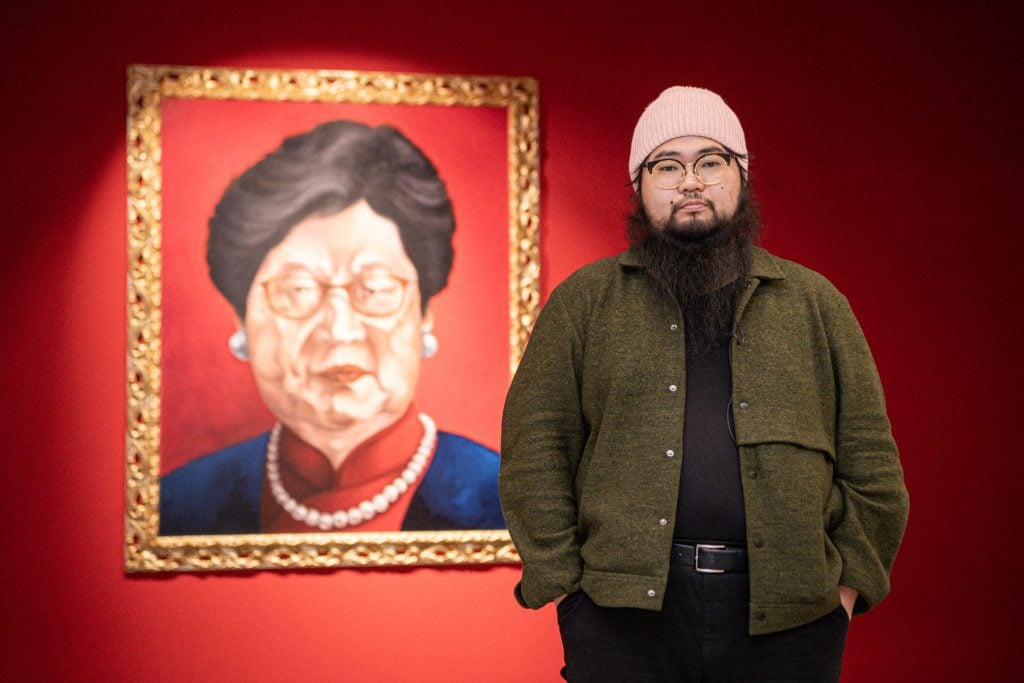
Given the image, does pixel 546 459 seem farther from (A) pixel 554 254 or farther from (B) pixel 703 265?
(A) pixel 554 254

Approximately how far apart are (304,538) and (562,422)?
1.57 m

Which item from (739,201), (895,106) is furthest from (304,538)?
(895,106)

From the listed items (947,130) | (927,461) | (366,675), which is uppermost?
(947,130)

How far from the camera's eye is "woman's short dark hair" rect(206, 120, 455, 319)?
11.2 ft

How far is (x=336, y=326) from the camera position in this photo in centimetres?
345

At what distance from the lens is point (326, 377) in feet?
11.3

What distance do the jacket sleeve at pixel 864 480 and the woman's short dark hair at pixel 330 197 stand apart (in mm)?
1666

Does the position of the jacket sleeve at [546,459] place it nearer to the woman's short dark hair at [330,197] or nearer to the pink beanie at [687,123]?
the pink beanie at [687,123]

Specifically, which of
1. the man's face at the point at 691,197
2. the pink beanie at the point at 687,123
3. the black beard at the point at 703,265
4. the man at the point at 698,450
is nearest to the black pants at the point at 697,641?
the man at the point at 698,450

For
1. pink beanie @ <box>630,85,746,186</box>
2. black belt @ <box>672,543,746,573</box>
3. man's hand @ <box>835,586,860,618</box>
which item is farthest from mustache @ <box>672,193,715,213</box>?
man's hand @ <box>835,586,860,618</box>

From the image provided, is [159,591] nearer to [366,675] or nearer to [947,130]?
[366,675]

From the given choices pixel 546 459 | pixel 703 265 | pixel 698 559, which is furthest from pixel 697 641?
pixel 703 265

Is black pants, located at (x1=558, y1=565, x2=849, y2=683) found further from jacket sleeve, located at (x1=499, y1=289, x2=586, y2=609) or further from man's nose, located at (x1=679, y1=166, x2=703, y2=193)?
man's nose, located at (x1=679, y1=166, x2=703, y2=193)

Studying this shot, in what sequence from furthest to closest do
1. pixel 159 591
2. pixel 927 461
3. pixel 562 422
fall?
pixel 927 461
pixel 159 591
pixel 562 422
